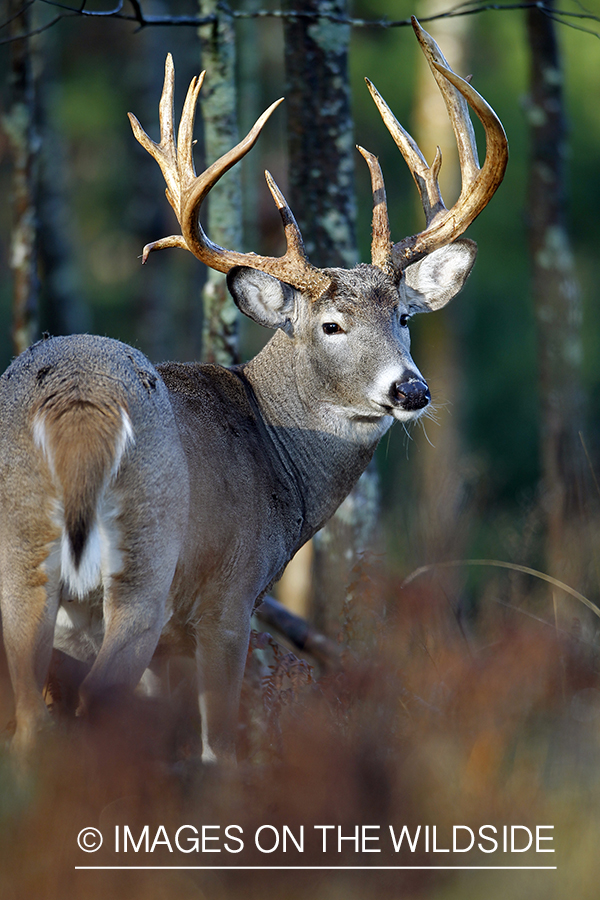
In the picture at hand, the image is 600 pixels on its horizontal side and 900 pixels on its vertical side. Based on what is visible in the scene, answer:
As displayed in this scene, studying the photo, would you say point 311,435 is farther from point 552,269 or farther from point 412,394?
point 552,269

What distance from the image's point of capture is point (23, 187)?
6309 millimetres

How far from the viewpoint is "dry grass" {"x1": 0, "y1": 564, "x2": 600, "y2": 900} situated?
271 cm

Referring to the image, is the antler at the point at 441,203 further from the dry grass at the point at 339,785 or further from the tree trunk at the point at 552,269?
the tree trunk at the point at 552,269

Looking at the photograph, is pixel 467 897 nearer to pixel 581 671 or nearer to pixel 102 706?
pixel 102 706

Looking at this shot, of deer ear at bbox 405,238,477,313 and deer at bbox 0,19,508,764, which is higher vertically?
deer ear at bbox 405,238,477,313

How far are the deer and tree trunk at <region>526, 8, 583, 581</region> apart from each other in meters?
3.27

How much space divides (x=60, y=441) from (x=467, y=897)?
180 centimetres

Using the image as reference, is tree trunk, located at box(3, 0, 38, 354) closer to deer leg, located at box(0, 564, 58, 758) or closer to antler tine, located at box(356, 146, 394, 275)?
antler tine, located at box(356, 146, 394, 275)

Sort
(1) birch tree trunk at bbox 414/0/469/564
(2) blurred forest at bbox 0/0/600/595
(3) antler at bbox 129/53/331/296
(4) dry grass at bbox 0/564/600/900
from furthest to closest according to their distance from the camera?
(2) blurred forest at bbox 0/0/600/595 → (1) birch tree trunk at bbox 414/0/469/564 → (3) antler at bbox 129/53/331/296 → (4) dry grass at bbox 0/564/600/900

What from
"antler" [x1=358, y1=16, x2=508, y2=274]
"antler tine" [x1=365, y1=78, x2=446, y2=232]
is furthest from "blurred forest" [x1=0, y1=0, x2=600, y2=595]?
"antler" [x1=358, y1=16, x2=508, y2=274]

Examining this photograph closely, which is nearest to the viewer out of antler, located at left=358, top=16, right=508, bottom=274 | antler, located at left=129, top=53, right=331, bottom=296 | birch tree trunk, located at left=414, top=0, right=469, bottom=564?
antler, located at left=129, top=53, right=331, bottom=296

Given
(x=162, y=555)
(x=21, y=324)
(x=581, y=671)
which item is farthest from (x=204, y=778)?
(x=21, y=324)


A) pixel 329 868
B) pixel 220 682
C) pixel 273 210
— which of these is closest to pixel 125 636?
pixel 220 682

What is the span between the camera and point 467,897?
2.71m
